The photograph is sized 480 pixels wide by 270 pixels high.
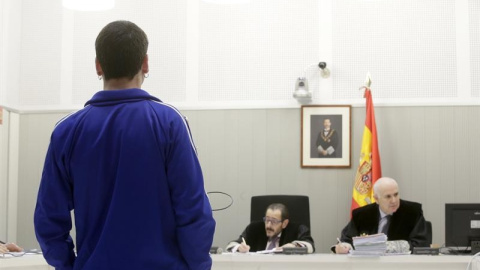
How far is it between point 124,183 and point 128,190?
21mm

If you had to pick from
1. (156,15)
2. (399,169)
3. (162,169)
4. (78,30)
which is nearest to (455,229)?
(399,169)

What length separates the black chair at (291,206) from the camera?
5965 mm

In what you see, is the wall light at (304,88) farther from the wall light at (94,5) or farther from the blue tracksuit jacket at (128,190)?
the blue tracksuit jacket at (128,190)

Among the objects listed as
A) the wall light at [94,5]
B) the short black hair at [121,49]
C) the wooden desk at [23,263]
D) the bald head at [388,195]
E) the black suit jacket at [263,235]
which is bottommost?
the black suit jacket at [263,235]

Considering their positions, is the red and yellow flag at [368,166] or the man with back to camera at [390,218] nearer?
the man with back to camera at [390,218]

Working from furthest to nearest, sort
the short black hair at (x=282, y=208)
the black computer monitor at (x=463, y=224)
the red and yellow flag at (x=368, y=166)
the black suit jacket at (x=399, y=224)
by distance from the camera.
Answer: the red and yellow flag at (x=368, y=166) → the short black hair at (x=282, y=208) → the black suit jacket at (x=399, y=224) → the black computer monitor at (x=463, y=224)

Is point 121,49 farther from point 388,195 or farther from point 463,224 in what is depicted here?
point 388,195

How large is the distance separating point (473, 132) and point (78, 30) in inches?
162

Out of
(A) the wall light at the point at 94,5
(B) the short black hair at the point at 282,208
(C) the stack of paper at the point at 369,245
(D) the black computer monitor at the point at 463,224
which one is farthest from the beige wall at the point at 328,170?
(C) the stack of paper at the point at 369,245

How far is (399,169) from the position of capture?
6840 millimetres

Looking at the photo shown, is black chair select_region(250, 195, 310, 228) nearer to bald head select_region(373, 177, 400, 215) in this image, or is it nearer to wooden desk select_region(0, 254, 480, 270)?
bald head select_region(373, 177, 400, 215)

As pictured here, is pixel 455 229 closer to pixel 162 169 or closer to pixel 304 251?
pixel 304 251

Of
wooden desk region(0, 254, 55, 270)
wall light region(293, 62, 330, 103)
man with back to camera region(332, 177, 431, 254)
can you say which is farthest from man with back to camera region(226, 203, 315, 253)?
wooden desk region(0, 254, 55, 270)

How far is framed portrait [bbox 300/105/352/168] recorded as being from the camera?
6887mm
